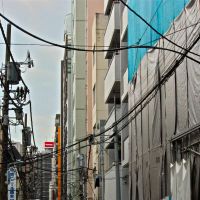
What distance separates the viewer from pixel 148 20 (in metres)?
22.0

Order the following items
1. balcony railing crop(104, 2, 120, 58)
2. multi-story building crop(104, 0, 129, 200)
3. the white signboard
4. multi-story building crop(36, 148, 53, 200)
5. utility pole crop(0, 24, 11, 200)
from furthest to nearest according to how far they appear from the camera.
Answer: multi-story building crop(36, 148, 53, 200)
balcony railing crop(104, 2, 120, 58)
the white signboard
multi-story building crop(104, 0, 129, 200)
utility pole crop(0, 24, 11, 200)

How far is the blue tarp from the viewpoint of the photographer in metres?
17.7

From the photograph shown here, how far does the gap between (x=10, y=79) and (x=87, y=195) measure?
44.4 meters

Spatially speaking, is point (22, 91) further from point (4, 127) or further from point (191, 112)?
point (191, 112)

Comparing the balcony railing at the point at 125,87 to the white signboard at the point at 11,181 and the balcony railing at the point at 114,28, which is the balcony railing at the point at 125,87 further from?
the white signboard at the point at 11,181

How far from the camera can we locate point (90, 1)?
71438 mm

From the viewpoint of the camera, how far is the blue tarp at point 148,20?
17747 mm

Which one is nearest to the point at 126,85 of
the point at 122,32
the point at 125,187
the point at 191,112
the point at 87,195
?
the point at 122,32

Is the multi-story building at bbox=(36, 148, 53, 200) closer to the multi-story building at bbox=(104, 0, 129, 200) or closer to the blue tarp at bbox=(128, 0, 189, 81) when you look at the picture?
the multi-story building at bbox=(104, 0, 129, 200)

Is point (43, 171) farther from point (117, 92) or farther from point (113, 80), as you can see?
point (113, 80)

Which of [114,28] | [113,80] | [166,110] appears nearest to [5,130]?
[166,110]

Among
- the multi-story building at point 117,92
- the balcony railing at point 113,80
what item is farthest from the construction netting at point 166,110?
the balcony railing at point 113,80

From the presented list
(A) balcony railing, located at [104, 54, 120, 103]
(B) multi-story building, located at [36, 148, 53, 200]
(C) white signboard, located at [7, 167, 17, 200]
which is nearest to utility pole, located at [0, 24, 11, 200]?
(C) white signboard, located at [7, 167, 17, 200]

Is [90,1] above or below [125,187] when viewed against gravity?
above
